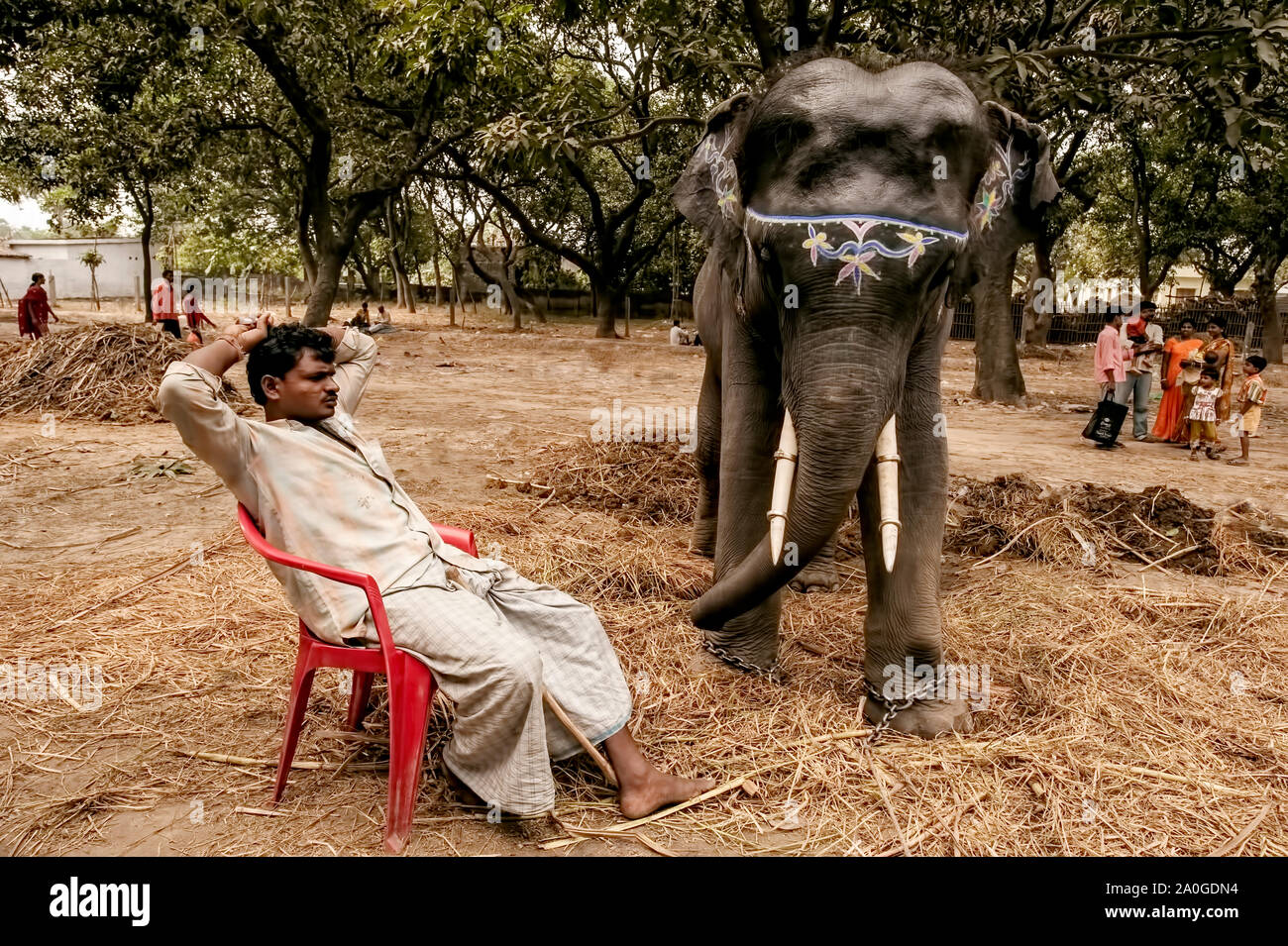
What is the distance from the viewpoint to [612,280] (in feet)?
86.4

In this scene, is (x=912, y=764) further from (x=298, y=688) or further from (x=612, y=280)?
(x=612, y=280)

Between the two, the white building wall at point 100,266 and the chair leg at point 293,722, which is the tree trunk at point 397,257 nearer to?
the white building wall at point 100,266

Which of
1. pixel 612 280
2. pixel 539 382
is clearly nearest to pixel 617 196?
pixel 612 280

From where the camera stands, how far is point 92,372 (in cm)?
1073

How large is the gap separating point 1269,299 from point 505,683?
2553cm

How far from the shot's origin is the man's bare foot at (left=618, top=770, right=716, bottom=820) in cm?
296

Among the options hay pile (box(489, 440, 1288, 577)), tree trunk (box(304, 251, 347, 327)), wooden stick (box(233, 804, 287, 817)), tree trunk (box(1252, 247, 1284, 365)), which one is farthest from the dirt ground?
Answer: tree trunk (box(1252, 247, 1284, 365))

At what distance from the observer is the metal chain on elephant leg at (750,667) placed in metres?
4.11

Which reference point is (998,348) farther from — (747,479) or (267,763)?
(267,763)

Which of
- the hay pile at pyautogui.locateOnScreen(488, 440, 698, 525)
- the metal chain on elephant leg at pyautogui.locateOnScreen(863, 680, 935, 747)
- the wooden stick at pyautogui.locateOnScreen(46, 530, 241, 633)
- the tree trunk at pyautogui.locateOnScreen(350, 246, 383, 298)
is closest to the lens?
the metal chain on elephant leg at pyautogui.locateOnScreen(863, 680, 935, 747)

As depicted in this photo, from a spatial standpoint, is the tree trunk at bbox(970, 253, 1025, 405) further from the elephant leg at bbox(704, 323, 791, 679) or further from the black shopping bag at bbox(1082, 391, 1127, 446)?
the elephant leg at bbox(704, 323, 791, 679)

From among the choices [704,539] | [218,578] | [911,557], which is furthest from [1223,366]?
[218,578]

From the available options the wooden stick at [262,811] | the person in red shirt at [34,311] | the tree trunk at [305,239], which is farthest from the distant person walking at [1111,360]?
the person in red shirt at [34,311]

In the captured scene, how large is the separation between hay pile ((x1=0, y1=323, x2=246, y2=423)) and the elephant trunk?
28.4 feet
